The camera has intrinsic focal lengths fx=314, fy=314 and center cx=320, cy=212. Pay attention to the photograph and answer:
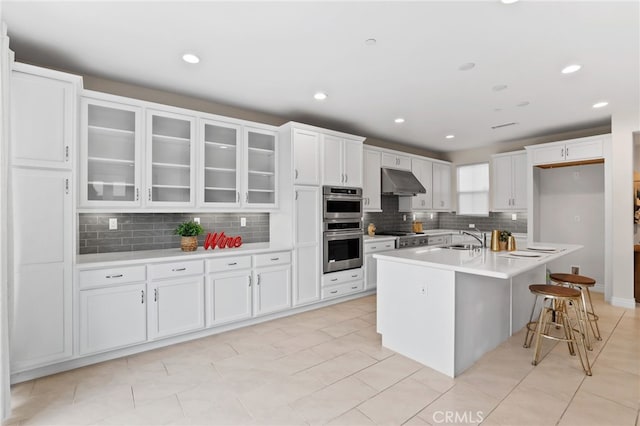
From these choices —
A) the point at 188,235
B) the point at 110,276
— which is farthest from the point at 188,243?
the point at 110,276

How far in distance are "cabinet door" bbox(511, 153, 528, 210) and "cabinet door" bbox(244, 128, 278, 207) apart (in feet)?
14.9

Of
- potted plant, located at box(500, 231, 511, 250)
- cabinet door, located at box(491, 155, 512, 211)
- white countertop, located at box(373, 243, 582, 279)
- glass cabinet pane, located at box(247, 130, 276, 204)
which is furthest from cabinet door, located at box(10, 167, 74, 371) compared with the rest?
cabinet door, located at box(491, 155, 512, 211)

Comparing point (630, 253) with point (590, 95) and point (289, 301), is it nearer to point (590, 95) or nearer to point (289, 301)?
point (590, 95)

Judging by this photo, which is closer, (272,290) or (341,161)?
(272,290)

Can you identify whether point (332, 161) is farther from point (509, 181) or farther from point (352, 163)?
point (509, 181)

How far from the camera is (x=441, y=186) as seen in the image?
22.3 feet

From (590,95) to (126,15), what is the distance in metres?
4.75

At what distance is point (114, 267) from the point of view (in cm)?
278

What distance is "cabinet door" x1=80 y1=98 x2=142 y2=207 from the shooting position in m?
2.88

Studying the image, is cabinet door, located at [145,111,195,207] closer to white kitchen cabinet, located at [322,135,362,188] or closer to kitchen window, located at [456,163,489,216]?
white kitchen cabinet, located at [322,135,362,188]

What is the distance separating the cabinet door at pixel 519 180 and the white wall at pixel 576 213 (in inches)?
9.8

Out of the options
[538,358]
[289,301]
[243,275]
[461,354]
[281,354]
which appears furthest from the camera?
[289,301]

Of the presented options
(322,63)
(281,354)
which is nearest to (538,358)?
(281,354)

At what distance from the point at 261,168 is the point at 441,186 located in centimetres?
435
